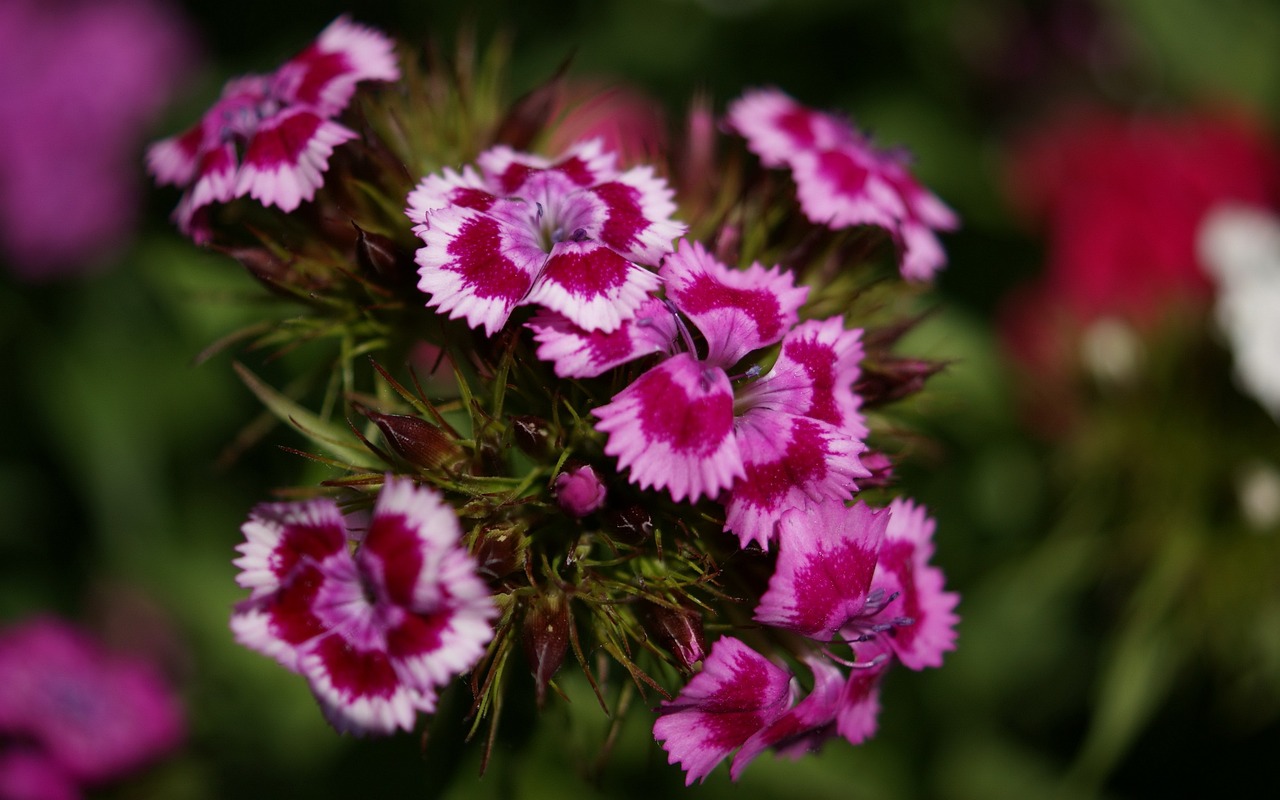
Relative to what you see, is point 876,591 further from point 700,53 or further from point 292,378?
point 700,53

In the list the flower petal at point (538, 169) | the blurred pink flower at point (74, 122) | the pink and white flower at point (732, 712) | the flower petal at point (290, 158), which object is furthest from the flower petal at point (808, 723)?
the blurred pink flower at point (74, 122)

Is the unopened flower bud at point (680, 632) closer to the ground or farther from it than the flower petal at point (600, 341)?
closer to the ground

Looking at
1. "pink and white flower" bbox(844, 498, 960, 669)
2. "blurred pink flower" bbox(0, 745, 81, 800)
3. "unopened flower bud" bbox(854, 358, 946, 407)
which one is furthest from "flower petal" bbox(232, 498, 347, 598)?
"blurred pink flower" bbox(0, 745, 81, 800)

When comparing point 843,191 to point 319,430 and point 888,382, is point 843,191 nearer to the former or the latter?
point 888,382

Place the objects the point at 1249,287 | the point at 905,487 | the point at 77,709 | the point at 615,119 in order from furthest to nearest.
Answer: the point at 615,119
the point at 1249,287
the point at 905,487
the point at 77,709

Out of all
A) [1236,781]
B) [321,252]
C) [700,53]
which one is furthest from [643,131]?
[1236,781]

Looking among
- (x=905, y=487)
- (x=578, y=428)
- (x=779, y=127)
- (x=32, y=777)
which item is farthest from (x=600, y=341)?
(x=32, y=777)

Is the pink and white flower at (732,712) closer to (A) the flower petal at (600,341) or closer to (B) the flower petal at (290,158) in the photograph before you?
(A) the flower petal at (600,341)
